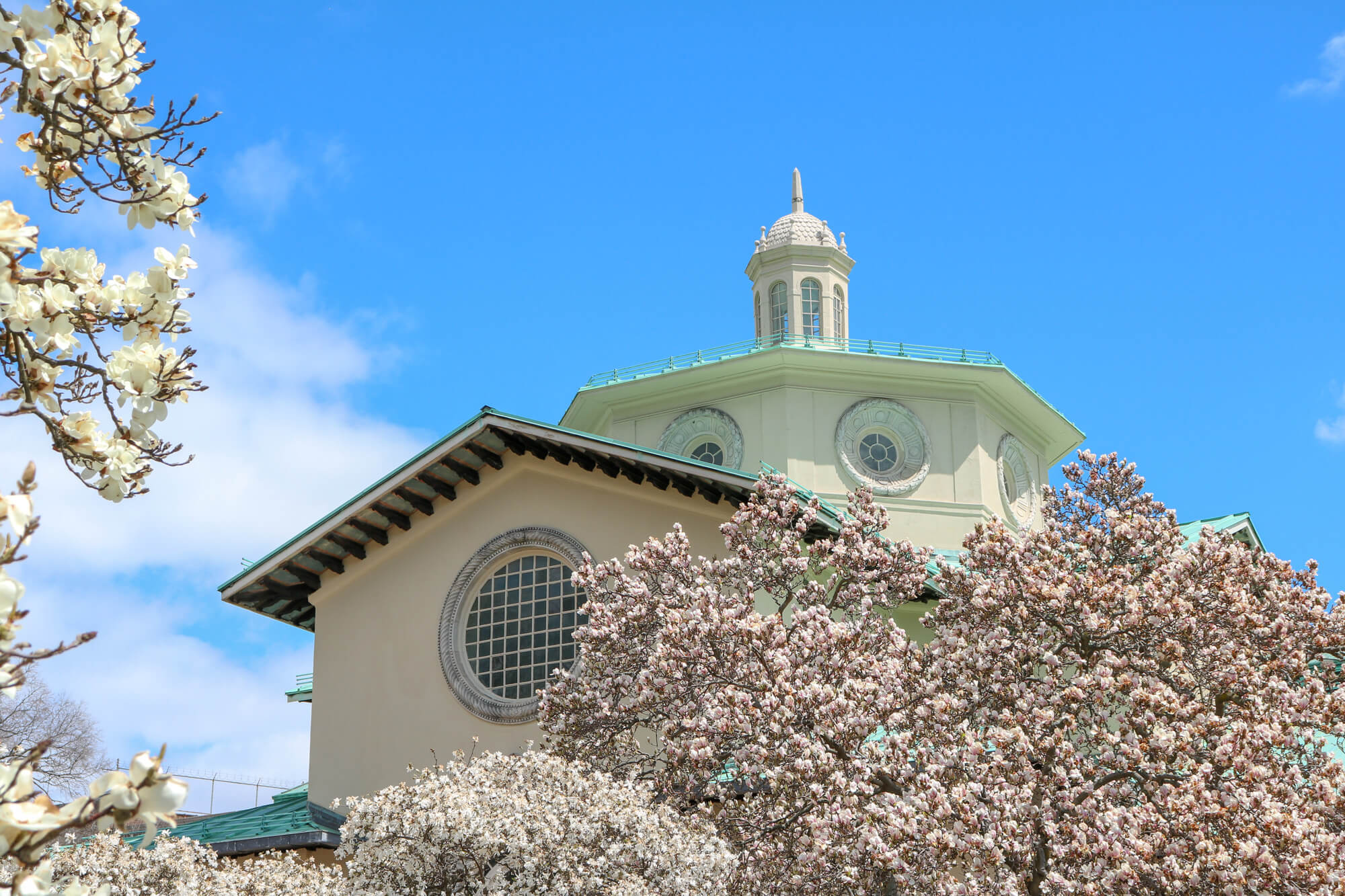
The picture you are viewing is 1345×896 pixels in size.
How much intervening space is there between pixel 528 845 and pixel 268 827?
9.32 m

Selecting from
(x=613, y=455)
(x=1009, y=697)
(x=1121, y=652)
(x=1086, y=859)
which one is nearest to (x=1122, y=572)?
(x=1121, y=652)

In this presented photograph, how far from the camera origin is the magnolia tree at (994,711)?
13.1 m

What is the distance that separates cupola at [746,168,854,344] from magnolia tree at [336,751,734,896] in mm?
25258

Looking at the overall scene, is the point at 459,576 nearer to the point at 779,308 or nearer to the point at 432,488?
the point at 432,488

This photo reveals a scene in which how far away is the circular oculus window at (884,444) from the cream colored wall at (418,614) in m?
12.8

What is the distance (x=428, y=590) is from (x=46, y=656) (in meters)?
19.9

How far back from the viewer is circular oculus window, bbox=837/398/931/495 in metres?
34.6

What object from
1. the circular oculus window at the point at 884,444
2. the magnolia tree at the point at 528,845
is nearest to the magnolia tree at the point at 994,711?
the magnolia tree at the point at 528,845

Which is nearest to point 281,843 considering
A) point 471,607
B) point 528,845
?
point 471,607

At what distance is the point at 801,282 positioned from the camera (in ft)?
130

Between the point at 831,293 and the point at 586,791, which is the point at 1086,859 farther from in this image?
the point at 831,293

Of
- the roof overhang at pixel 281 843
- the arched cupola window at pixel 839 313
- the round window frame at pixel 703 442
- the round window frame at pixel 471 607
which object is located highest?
the arched cupola window at pixel 839 313

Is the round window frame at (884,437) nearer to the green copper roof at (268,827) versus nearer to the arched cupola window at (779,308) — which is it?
the arched cupola window at (779,308)

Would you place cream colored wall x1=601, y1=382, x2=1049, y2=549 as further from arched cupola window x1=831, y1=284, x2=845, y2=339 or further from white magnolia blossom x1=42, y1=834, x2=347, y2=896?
white magnolia blossom x1=42, y1=834, x2=347, y2=896
